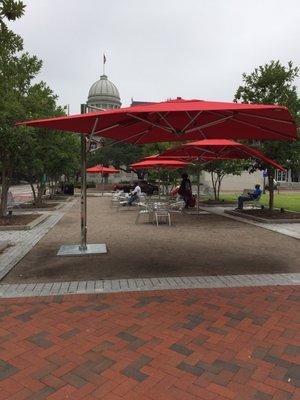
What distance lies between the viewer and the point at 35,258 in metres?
7.61

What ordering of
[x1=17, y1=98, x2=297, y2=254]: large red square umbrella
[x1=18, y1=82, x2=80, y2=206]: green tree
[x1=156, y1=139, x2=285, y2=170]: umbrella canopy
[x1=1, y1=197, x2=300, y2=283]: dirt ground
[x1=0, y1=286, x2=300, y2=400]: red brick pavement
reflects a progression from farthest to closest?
[x1=18, y1=82, x2=80, y2=206]: green tree < [x1=156, y1=139, x2=285, y2=170]: umbrella canopy < [x1=1, y1=197, x2=300, y2=283]: dirt ground < [x1=17, y1=98, x2=297, y2=254]: large red square umbrella < [x1=0, y1=286, x2=300, y2=400]: red brick pavement

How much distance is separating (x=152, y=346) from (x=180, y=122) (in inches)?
161

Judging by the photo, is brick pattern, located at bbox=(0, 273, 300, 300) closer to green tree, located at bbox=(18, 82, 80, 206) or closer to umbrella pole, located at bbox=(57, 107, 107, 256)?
umbrella pole, located at bbox=(57, 107, 107, 256)

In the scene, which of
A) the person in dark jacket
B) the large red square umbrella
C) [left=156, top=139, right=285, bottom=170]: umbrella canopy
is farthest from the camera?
the person in dark jacket

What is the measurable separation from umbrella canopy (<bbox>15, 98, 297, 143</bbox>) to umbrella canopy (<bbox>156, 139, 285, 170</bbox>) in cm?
364

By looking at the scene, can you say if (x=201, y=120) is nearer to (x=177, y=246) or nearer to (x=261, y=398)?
(x=177, y=246)

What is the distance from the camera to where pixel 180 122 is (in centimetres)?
694

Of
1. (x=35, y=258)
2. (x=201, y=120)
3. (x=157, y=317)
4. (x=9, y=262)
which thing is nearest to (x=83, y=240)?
(x=35, y=258)

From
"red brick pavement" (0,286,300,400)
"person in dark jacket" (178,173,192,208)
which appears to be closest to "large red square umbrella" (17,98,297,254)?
"red brick pavement" (0,286,300,400)

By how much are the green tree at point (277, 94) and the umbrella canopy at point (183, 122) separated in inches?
243

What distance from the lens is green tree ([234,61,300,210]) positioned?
45.6 ft

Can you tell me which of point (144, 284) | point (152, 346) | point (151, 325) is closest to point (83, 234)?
point (144, 284)

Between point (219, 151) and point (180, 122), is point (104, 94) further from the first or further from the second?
point (180, 122)

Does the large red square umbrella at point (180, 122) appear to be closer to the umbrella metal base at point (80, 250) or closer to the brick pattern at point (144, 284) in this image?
the umbrella metal base at point (80, 250)
